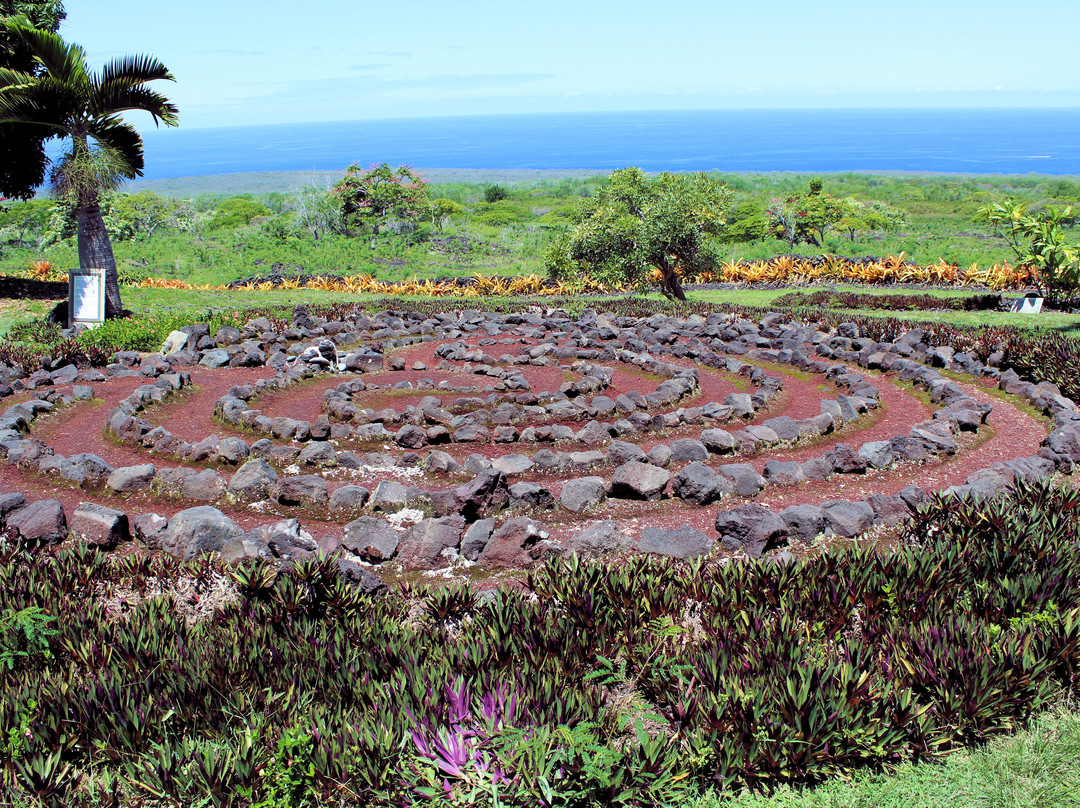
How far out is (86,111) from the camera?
22312mm

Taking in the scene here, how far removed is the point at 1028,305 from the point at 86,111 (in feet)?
96.0

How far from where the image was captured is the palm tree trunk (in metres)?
22.7

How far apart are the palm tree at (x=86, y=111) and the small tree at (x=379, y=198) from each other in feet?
89.3

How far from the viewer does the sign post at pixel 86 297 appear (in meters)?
21.8

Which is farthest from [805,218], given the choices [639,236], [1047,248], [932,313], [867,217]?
[639,236]

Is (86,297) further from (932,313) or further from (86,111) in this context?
(932,313)

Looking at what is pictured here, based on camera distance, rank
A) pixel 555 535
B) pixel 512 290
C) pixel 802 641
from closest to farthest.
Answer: pixel 802 641 < pixel 555 535 < pixel 512 290

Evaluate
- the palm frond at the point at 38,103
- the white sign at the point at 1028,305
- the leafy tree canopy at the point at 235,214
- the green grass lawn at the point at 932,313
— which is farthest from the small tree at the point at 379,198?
the white sign at the point at 1028,305

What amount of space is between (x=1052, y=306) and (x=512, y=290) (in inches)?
760

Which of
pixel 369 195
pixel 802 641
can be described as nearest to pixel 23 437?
pixel 802 641

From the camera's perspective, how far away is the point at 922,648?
5.61 metres

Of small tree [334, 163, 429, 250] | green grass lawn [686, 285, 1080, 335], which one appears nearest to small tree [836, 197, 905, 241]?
green grass lawn [686, 285, 1080, 335]

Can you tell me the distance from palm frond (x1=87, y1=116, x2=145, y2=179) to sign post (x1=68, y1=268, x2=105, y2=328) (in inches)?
124

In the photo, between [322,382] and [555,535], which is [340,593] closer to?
[555,535]
